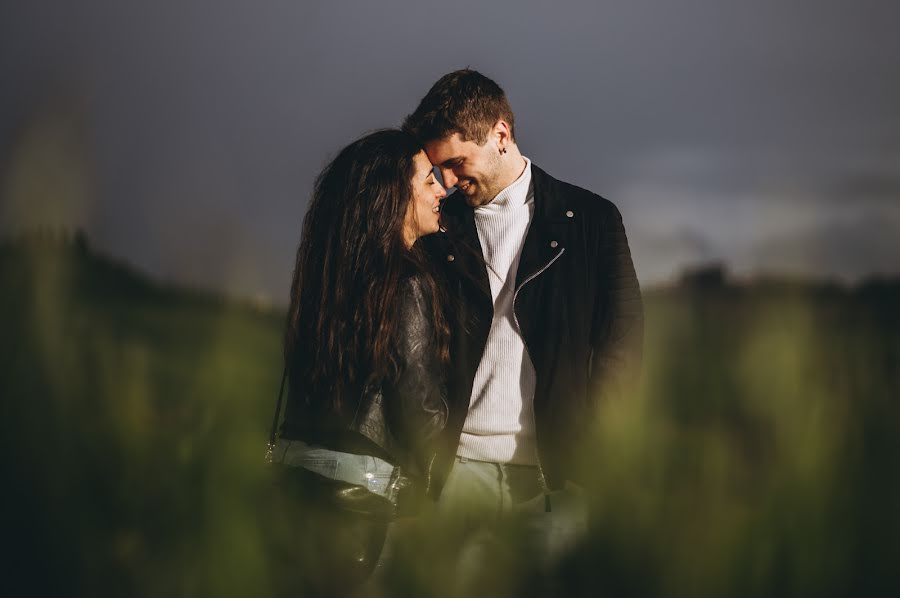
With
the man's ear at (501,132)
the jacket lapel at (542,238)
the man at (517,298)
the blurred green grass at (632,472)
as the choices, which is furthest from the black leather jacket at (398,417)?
the blurred green grass at (632,472)

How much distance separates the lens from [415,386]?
1838mm

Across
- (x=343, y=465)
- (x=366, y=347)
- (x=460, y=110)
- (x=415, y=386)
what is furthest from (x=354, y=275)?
(x=460, y=110)

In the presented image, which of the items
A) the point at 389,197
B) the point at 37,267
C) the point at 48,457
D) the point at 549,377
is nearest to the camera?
the point at 48,457

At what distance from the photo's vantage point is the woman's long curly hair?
6.07 ft

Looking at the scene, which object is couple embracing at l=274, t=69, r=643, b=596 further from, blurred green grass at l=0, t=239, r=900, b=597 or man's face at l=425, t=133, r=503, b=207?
blurred green grass at l=0, t=239, r=900, b=597

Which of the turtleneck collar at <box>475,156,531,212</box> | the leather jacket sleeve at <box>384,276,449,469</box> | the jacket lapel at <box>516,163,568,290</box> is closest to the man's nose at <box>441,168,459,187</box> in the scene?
the turtleneck collar at <box>475,156,531,212</box>

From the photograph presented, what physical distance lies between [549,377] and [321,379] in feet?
2.02

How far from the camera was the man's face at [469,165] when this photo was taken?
234 centimetres

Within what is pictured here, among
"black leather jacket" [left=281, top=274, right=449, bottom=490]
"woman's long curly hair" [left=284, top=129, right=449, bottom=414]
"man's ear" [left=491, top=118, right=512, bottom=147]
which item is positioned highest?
"man's ear" [left=491, top=118, right=512, bottom=147]

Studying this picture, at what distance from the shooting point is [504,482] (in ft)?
6.81

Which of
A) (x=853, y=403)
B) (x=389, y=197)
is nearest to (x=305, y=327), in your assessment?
(x=389, y=197)

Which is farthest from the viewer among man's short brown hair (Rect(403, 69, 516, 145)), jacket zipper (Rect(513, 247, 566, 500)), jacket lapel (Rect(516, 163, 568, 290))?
man's short brown hair (Rect(403, 69, 516, 145))

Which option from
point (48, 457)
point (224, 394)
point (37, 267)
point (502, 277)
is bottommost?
point (48, 457)

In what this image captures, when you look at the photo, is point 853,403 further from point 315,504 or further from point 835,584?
point 315,504
